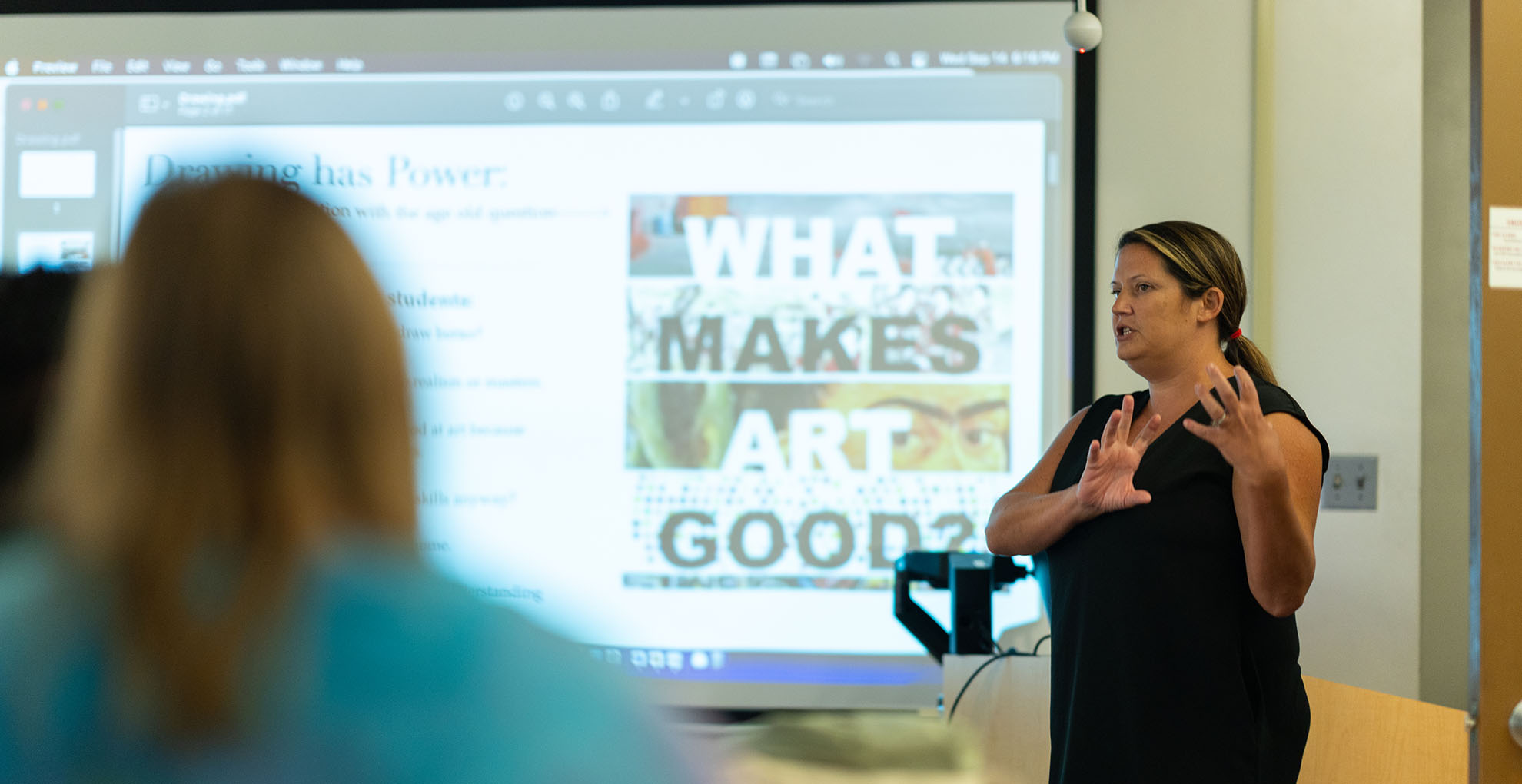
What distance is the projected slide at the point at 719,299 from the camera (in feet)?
8.66

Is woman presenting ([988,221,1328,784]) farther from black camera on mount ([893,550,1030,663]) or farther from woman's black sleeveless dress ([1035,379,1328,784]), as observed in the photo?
black camera on mount ([893,550,1030,663])

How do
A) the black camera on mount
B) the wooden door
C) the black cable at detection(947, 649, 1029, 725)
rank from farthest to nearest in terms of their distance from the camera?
the black camera on mount, the black cable at detection(947, 649, 1029, 725), the wooden door

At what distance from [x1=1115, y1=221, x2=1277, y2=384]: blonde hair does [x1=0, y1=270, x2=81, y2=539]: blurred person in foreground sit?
1.47 m

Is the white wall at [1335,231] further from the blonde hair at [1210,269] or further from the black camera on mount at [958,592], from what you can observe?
the blonde hair at [1210,269]

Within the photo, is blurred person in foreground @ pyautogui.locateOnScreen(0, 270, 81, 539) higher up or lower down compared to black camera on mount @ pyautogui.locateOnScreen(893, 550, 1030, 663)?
higher up

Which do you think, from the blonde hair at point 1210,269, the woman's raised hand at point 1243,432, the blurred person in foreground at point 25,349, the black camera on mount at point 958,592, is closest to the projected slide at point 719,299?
the black camera on mount at point 958,592

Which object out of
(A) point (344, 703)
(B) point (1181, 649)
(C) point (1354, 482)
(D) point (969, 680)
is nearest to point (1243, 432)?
(B) point (1181, 649)

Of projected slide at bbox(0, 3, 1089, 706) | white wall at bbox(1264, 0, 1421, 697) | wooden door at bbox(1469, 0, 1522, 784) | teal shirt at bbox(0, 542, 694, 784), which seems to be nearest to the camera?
teal shirt at bbox(0, 542, 694, 784)

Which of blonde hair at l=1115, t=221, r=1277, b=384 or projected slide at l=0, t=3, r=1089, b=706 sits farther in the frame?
projected slide at l=0, t=3, r=1089, b=706

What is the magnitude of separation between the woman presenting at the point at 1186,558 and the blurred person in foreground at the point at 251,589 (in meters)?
1.21

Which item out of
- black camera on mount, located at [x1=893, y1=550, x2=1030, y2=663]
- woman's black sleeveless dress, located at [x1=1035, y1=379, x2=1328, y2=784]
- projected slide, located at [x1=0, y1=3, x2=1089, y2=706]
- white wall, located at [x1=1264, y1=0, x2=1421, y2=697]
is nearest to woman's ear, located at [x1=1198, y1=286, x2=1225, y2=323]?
woman's black sleeveless dress, located at [x1=1035, y1=379, x2=1328, y2=784]

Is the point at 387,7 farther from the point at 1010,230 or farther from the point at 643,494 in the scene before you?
the point at 1010,230

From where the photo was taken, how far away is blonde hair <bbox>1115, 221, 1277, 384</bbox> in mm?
1629

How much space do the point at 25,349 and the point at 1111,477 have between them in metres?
1.35
